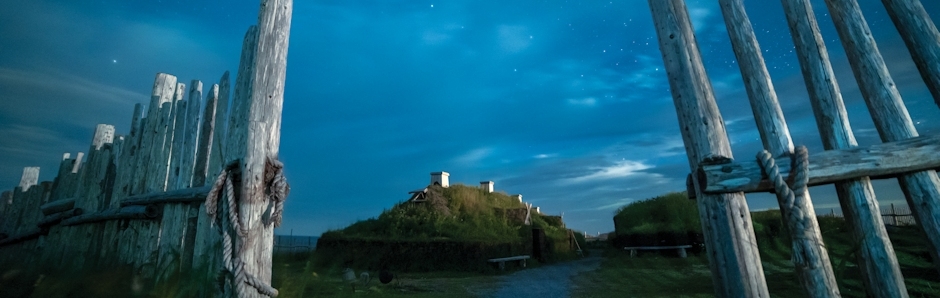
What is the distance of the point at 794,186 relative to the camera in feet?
10.3

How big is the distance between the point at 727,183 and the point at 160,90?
24.6ft

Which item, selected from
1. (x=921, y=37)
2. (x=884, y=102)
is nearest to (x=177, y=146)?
(x=884, y=102)

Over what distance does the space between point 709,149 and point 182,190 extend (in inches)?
209

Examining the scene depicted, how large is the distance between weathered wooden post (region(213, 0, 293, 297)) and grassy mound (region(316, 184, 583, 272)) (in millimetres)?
7935

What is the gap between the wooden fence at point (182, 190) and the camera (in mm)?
2725

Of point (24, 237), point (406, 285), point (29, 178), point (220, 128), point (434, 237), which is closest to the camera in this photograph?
point (220, 128)

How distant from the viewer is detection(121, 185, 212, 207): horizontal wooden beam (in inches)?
184

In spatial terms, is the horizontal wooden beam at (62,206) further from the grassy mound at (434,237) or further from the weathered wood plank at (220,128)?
the weathered wood plank at (220,128)

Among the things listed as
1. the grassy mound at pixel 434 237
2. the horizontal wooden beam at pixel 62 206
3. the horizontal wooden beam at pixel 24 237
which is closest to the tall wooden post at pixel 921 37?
the grassy mound at pixel 434 237

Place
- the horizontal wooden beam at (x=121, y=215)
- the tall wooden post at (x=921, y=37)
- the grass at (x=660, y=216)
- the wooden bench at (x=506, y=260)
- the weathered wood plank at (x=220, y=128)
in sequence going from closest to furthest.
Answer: the tall wooden post at (x=921, y=37), the weathered wood plank at (x=220, y=128), the horizontal wooden beam at (x=121, y=215), the wooden bench at (x=506, y=260), the grass at (x=660, y=216)

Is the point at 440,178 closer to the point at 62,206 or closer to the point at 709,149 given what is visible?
the point at 62,206

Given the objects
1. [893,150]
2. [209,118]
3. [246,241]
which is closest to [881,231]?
[893,150]

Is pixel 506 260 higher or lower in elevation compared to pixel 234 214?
lower

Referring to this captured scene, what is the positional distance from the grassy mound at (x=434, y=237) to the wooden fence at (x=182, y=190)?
4.65 metres
